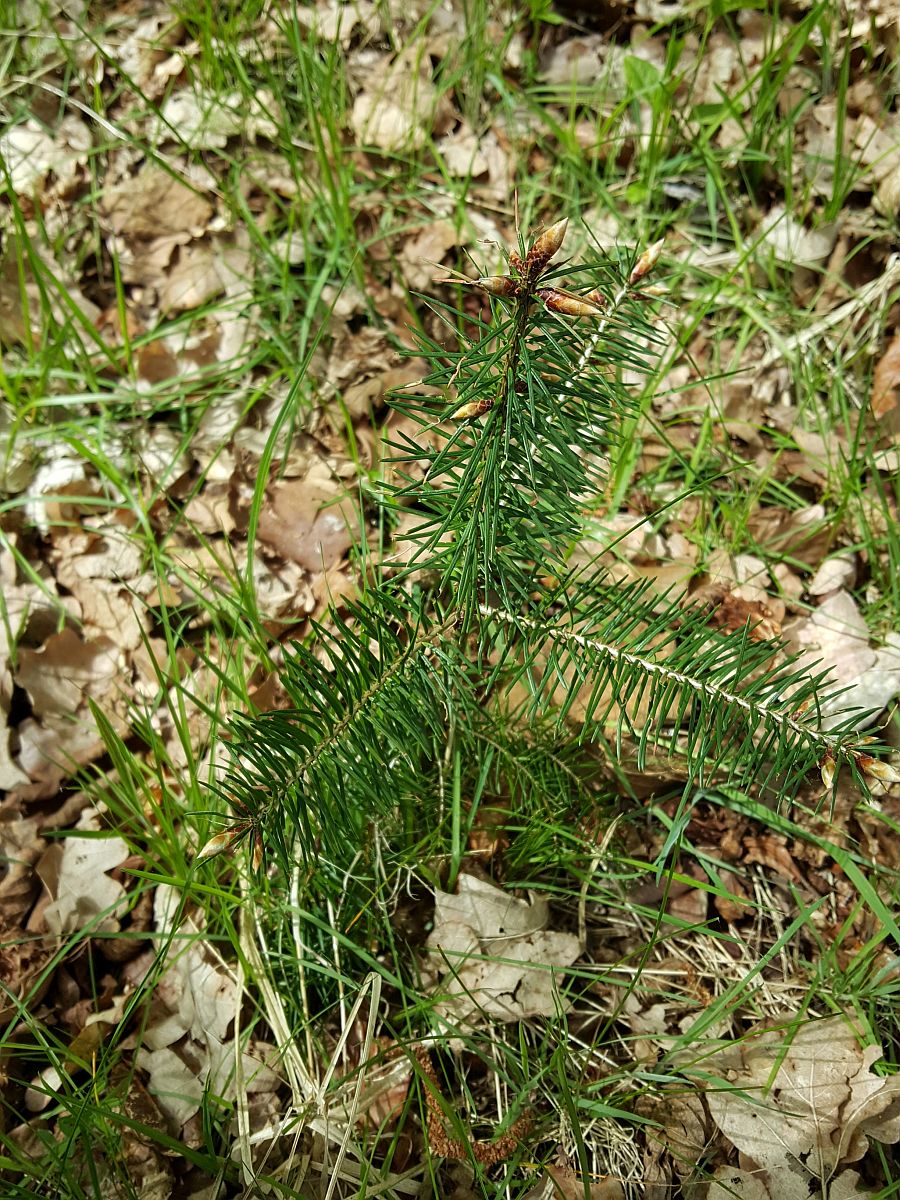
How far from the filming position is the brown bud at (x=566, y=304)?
0.86 m

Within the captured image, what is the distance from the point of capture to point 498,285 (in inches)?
34.5

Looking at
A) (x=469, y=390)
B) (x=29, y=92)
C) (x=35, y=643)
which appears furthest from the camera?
(x=29, y=92)

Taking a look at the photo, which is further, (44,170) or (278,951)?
(44,170)

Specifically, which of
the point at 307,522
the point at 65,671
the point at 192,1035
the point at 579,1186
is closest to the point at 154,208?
the point at 307,522

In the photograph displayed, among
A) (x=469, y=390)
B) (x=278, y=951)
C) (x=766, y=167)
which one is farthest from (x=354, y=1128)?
(x=766, y=167)

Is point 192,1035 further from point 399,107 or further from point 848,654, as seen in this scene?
point 399,107

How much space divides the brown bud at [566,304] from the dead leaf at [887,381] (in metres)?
1.64

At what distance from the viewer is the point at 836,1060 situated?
1.59 meters

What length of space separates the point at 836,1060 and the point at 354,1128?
93cm

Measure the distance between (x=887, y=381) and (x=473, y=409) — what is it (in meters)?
1.72

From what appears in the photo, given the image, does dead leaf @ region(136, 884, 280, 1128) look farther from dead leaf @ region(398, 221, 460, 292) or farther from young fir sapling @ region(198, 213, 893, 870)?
dead leaf @ region(398, 221, 460, 292)

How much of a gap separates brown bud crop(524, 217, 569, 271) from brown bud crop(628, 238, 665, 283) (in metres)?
0.35

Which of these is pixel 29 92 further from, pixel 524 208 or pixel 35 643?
pixel 35 643

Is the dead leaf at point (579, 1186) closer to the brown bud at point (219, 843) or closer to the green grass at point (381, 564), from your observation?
the green grass at point (381, 564)
